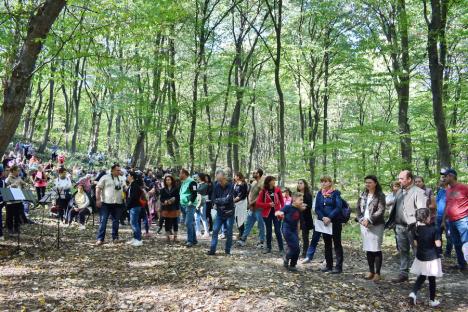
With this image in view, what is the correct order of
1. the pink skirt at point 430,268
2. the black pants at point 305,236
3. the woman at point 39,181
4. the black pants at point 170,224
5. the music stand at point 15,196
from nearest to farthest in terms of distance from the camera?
the pink skirt at point 430,268, the music stand at point 15,196, the black pants at point 305,236, the black pants at point 170,224, the woman at point 39,181

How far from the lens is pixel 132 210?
9672 millimetres

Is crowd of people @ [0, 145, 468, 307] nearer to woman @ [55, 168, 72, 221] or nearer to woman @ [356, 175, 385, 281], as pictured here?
woman @ [356, 175, 385, 281]

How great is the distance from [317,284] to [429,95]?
18.8 metres

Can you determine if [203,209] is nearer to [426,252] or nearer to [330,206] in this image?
[330,206]

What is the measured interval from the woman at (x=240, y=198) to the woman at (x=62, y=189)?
6.13 metres

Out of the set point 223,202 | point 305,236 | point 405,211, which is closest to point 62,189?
point 223,202

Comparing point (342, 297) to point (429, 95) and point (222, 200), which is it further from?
point (429, 95)

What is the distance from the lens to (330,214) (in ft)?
24.8

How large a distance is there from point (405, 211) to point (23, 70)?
7768 millimetres

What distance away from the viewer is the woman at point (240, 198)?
1018 cm

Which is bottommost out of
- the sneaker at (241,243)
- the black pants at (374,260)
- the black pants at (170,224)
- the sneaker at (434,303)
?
the sneaker at (434,303)

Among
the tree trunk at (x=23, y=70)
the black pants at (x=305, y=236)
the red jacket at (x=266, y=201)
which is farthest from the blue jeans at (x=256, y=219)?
the tree trunk at (x=23, y=70)

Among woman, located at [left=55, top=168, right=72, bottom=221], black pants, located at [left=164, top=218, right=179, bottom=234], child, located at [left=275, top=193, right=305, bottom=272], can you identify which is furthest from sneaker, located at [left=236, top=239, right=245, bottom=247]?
woman, located at [left=55, top=168, right=72, bottom=221]

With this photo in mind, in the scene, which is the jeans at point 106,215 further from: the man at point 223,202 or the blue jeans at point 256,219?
the blue jeans at point 256,219
